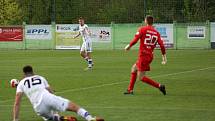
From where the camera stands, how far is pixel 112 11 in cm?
6538

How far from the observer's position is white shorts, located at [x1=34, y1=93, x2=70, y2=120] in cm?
1146

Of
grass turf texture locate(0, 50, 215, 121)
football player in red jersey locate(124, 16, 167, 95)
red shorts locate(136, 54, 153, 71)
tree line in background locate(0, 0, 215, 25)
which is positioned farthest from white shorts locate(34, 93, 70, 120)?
tree line in background locate(0, 0, 215, 25)

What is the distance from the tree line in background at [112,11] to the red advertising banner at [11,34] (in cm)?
472

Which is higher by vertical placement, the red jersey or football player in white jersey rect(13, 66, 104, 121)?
the red jersey

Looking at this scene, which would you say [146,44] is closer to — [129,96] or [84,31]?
[129,96]

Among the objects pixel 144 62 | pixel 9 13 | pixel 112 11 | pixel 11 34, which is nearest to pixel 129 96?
pixel 144 62

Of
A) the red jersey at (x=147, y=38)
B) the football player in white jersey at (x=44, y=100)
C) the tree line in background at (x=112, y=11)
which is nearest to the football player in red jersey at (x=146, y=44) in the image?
the red jersey at (x=147, y=38)

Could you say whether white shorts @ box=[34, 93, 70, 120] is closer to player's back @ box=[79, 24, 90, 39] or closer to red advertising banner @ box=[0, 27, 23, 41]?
player's back @ box=[79, 24, 90, 39]

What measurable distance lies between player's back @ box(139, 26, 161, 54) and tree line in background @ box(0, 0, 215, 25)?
40948 mm

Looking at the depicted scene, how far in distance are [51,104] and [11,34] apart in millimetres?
47314

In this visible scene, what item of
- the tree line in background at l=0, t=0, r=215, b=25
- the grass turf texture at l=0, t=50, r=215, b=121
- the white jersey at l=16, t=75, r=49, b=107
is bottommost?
the grass turf texture at l=0, t=50, r=215, b=121

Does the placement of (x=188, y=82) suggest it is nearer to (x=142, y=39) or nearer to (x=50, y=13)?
(x=142, y=39)

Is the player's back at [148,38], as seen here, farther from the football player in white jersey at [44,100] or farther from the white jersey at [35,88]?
the white jersey at [35,88]

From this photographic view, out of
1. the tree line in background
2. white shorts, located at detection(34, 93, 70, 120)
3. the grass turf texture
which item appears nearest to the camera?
white shorts, located at detection(34, 93, 70, 120)
